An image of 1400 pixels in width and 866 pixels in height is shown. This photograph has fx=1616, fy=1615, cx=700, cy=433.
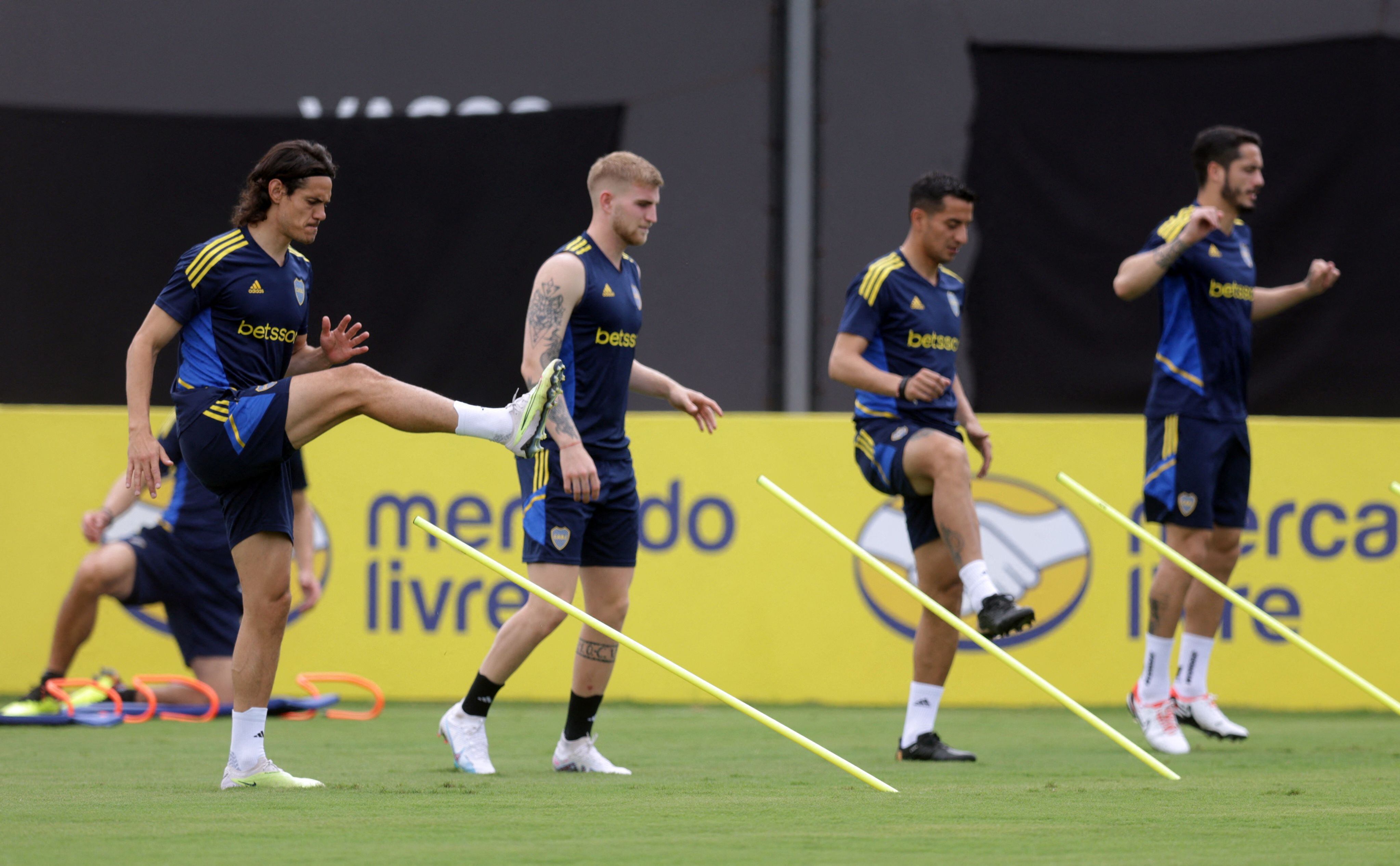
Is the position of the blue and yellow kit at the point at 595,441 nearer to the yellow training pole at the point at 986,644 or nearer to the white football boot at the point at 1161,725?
the yellow training pole at the point at 986,644

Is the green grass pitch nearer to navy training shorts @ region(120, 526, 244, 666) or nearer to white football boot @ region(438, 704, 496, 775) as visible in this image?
white football boot @ region(438, 704, 496, 775)

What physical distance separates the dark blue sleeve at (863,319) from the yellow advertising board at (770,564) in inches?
93.2

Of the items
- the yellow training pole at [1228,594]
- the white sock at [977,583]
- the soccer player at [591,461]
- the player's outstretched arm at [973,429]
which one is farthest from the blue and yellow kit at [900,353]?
the soccer player at [591,461]

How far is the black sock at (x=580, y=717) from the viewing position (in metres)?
5.36

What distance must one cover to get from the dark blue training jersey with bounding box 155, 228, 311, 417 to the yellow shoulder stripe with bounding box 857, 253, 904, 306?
2.11 meters

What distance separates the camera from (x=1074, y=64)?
33.5 ft

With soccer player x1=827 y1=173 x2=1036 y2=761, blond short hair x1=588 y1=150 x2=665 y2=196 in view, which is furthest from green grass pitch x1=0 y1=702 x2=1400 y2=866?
blond short hair x1=588 y1=150 x2=665 y2=196

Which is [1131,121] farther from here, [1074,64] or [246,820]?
[246,820]

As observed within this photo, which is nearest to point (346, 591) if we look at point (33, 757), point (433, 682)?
point (433, 682)

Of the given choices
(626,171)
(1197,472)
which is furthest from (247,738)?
(1197,472)

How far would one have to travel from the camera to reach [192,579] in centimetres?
730

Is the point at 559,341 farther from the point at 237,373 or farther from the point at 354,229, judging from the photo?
the point at 354,229

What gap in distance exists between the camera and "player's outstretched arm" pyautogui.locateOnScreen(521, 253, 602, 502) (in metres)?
4.97

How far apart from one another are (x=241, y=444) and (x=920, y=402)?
2.32 meters
